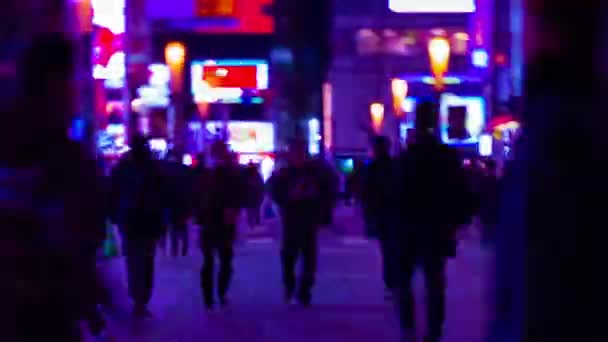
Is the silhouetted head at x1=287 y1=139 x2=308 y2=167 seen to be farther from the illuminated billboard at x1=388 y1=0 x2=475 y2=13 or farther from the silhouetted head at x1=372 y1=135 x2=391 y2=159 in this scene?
the illuminated billboard at x1=388 y1=0 x2=475 y2=13

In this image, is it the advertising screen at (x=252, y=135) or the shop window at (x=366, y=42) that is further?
the shop window at (x=366, y=42)

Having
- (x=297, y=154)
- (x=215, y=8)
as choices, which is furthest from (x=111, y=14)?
(x=297, y=154)

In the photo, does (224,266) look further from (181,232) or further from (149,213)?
(181,232)

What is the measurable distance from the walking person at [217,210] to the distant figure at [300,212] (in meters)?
0.55

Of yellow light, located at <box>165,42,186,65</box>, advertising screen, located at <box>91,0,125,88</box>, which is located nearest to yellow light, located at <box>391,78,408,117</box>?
yellow light, located at <box>165,42,186,65</box>

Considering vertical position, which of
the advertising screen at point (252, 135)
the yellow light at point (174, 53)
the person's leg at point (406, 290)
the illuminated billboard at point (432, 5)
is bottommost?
the advertising screen at point (252, 135)

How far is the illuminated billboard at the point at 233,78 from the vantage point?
5925 centimetres

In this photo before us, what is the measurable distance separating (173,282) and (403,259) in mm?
8165

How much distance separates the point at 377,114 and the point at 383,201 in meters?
53.0

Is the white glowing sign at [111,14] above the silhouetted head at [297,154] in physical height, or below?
above

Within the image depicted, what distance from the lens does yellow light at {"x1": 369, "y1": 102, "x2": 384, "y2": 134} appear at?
2554 inches

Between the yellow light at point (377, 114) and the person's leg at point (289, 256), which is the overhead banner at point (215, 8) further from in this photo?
the person's leg at point (289, 256)

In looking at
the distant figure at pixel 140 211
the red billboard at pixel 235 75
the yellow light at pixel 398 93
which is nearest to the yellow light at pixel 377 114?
the yellow light at pixel 398 93

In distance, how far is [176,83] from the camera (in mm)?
44500
